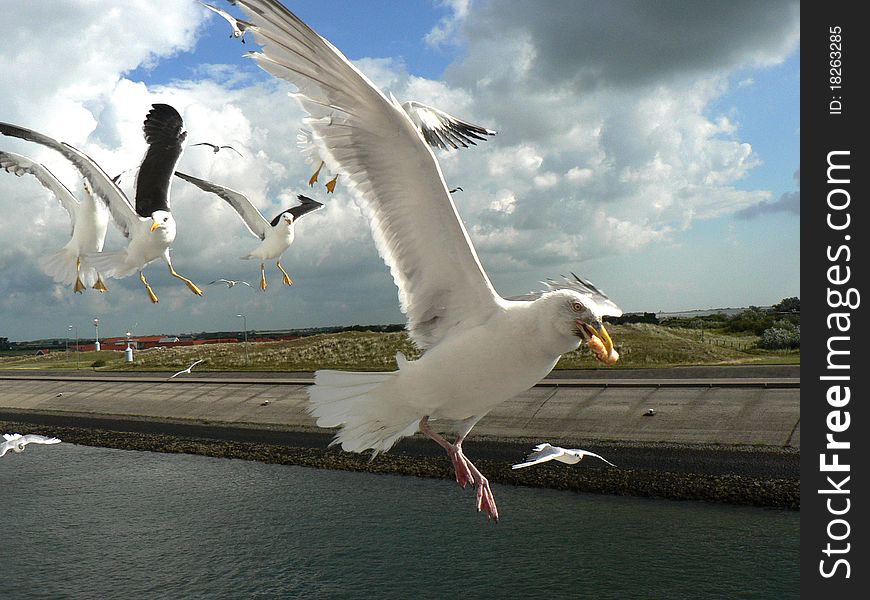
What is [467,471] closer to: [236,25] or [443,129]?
[236,25]

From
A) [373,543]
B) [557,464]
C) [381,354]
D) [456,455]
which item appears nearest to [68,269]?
[456,455]

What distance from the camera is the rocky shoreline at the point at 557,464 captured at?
29531mm

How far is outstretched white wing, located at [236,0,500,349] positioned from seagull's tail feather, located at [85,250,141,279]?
55.4 inches

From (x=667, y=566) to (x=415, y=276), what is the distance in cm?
2527

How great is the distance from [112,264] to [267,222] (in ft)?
5.18

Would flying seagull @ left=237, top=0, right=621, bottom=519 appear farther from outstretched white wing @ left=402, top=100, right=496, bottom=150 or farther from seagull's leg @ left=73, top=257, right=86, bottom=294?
outstretched white wing @ left=402, top=100, right=496, bottom=150

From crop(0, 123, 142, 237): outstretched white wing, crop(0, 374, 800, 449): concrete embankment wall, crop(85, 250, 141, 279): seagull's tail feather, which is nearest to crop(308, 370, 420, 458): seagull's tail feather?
crop(85, 250, 141, 279): seagull's tail feather

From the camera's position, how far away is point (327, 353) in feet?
191

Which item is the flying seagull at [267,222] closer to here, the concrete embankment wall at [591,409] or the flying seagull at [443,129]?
the flying seagull at [443,129]

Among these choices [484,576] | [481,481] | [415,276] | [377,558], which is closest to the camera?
[481,481]

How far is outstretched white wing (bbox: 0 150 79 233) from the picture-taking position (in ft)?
18.6

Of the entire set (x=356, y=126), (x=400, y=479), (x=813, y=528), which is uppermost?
(x=356, y=126)

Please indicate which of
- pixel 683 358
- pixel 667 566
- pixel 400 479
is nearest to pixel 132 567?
pixel 400 479

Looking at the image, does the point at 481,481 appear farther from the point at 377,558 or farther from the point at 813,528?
the point at 377,558
